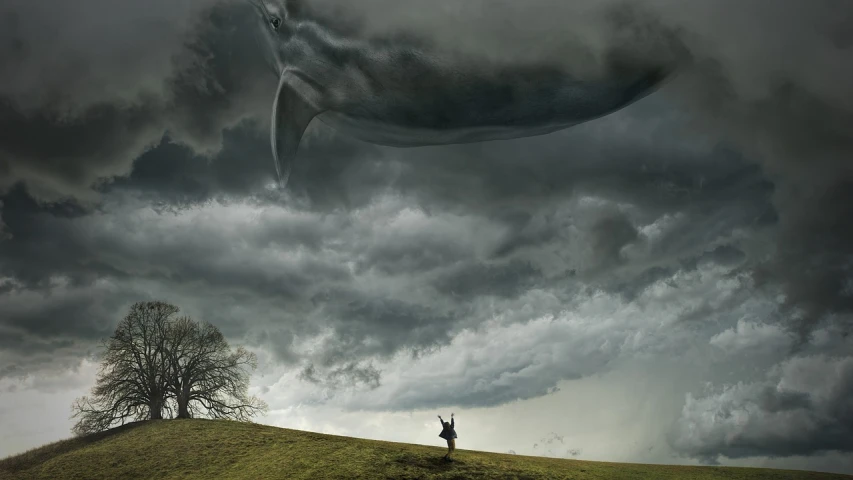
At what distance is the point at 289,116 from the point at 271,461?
1790 centimetres

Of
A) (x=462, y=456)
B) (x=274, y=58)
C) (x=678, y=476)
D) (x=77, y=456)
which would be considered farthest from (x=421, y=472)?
(x=274, y=58)

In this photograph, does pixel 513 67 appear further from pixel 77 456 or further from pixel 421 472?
pixel 77 456

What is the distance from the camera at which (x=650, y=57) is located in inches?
75.8

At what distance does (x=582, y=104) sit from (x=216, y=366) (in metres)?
28.2

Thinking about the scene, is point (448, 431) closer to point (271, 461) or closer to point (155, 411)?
point (271, 461)

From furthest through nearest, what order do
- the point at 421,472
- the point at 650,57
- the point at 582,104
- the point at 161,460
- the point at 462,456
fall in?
the point at 161,460 → the point at 462,456 → the point at 421,472 → the point at 582,104 → the point at 650,57

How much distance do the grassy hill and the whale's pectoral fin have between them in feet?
47.9

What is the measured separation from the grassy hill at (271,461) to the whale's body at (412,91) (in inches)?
591

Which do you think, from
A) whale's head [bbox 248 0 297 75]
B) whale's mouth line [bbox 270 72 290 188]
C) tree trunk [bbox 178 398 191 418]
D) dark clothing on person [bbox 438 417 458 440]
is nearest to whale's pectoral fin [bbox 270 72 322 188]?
whale's mouth line [bbox 270 72 290 188]

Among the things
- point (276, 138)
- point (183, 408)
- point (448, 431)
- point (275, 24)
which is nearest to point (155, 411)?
point (183, 408)

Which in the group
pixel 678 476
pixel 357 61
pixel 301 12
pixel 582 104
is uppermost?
pixel 301 12

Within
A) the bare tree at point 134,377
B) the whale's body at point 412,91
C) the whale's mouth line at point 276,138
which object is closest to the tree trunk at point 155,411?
the bare tree at point 134,377

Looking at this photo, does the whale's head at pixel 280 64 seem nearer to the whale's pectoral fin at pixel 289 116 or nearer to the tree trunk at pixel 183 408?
the whale's pectoral fin at pixel 289 116

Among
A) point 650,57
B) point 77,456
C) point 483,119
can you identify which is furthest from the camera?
point 77,456
